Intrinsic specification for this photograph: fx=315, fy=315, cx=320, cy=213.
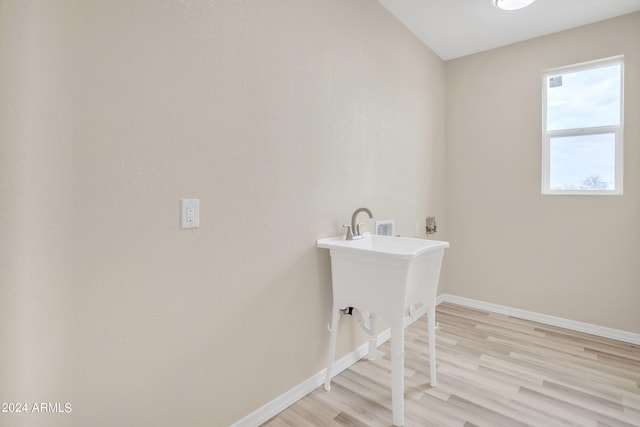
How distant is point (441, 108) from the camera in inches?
133

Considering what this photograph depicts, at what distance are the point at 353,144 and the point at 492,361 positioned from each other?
5.91 feet

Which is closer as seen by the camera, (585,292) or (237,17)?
(237,17)

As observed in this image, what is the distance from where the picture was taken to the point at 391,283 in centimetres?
160

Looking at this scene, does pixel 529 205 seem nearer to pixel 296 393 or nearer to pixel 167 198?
pixel 296 393

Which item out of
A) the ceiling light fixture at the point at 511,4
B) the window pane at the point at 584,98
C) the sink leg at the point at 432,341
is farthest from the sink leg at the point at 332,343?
the window pane at the point at 584,98

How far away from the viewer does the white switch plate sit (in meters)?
1.28

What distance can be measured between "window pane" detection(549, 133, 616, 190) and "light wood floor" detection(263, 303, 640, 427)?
129 cm

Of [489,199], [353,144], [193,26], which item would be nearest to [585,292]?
[489,199]

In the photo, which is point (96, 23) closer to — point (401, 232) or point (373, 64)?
point (373, 64)

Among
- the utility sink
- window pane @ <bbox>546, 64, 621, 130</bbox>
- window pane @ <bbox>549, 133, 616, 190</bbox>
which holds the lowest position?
the utility sink

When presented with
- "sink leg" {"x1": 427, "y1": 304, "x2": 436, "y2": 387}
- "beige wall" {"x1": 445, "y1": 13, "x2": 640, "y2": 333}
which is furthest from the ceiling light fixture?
"sink leg" {"x1": 427, "y1": 304, "x2": 436, "y2": 387}

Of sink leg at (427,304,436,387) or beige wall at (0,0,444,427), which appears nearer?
beige wall at (0,0,444,427)

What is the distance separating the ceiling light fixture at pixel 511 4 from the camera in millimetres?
2301

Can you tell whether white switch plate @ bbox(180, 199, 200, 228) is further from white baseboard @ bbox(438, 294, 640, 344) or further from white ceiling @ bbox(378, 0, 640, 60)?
white baseboard @ bbox(438, 294, 640, 344)
